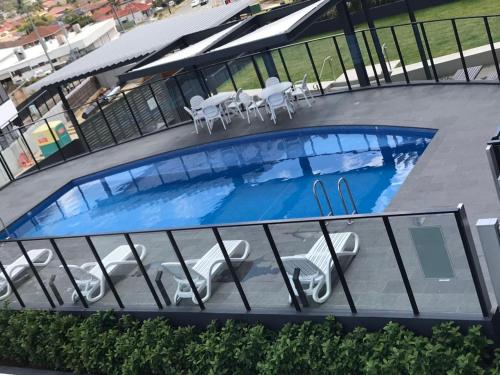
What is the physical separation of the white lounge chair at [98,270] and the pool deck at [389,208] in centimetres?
11

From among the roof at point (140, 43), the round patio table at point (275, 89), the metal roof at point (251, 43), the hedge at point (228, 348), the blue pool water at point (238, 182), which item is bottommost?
the blue pool water at point (238, 182)

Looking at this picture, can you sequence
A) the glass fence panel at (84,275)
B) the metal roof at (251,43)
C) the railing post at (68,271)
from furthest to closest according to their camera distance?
the metal roof at (251,43), the railing post at (68,271), the glass fence panel at (84,275)

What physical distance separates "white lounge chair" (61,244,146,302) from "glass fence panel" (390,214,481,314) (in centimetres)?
364

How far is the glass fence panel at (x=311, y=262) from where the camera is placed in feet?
25.3

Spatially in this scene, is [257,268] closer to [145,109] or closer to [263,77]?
[263,77]

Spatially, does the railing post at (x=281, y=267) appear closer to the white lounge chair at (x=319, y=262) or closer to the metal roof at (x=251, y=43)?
the white lounge chair at (x=319, y=262)

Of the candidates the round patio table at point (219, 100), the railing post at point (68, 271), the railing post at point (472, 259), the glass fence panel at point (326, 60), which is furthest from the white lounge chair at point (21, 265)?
the glass fence panel at point (326, 60)

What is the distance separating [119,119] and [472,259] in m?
16.0

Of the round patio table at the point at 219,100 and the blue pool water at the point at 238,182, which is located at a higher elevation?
the round patio table at the point at 219,100

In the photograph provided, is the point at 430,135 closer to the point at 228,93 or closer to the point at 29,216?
the point at 228,93

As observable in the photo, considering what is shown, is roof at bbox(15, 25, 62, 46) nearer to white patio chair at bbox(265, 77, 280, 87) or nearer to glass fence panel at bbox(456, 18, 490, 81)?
white patio chair at bbox(265, 77, 280, 87)

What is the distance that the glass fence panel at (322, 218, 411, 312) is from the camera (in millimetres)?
7195

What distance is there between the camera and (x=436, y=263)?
6785 mm

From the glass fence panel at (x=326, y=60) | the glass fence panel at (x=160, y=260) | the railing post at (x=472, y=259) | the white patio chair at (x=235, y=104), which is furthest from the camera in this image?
the white patio chair at (x=235, y=104)
